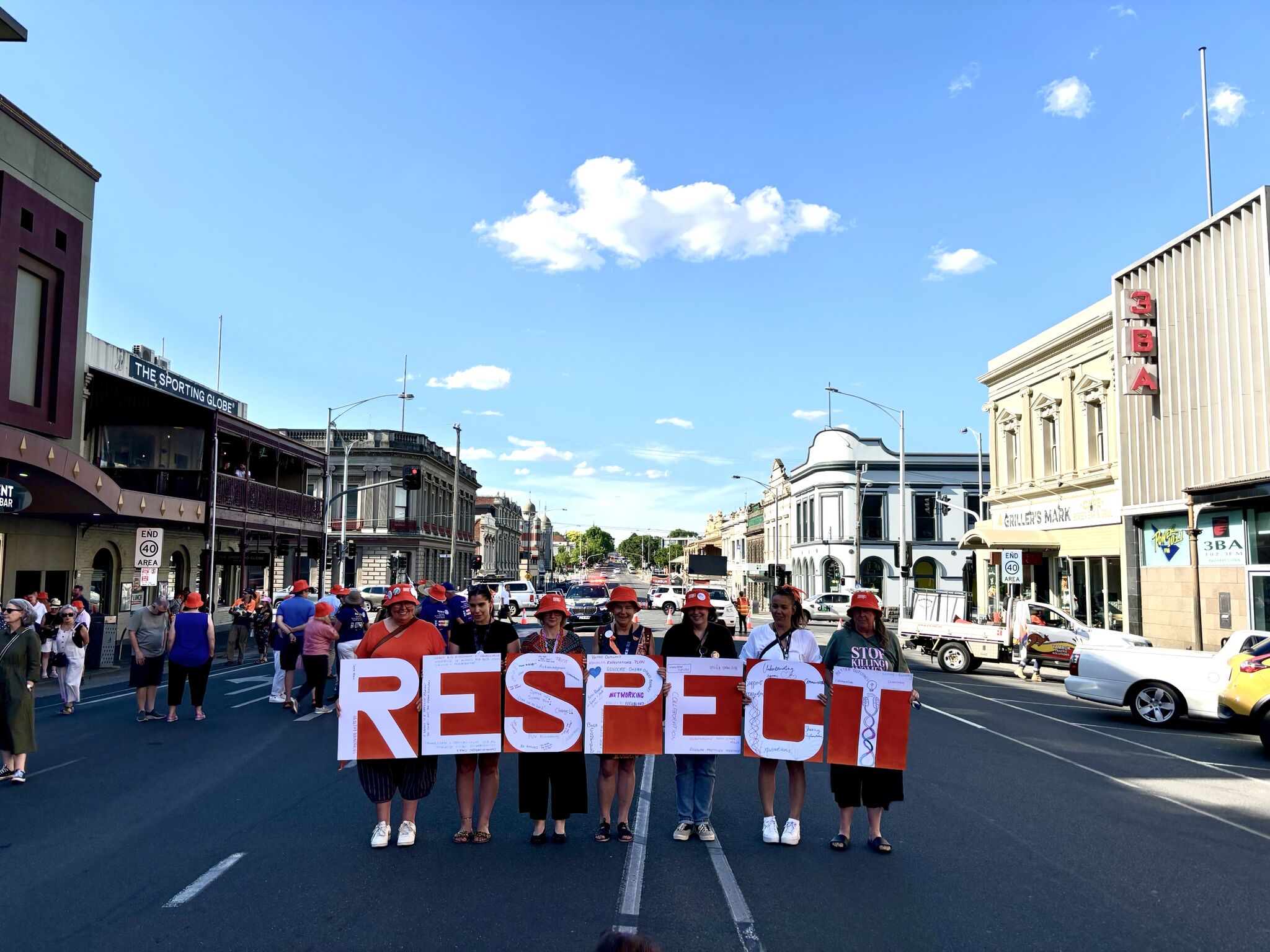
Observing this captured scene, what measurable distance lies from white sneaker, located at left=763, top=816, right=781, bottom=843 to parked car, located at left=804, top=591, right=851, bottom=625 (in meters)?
39.7

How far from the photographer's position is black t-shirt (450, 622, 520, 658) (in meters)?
7.30

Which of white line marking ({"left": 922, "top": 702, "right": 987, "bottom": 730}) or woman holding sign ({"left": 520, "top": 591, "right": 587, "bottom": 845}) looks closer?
woman holding sign ({"left": 520, "top": 591, "right": 587, "bottom": 845})

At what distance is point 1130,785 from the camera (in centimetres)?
962

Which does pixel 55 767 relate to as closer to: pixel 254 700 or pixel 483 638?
pixel 254 700

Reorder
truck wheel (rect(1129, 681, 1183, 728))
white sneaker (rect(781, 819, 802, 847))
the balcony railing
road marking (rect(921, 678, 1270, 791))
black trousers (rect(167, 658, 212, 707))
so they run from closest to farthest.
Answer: white sneaker (rect(781, 819, 802, 847)) → road marking (rect(921, 678, 1270, 791)) → black trousers (rect(167, 658, 212, 707)) → truck wheel (rect(1129, 681, 1183, 728)) → the balcony railing

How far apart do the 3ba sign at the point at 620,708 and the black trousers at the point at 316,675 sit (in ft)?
23.6

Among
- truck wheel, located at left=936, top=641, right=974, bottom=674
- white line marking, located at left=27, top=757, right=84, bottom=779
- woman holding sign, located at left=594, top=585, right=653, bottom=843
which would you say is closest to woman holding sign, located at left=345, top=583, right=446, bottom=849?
woman holding sign, located at left=594, top=585, right=653, bottom=843

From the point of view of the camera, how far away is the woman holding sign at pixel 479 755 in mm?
6961

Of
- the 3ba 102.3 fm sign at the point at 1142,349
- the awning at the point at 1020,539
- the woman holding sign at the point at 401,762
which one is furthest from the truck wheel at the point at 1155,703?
the awning at the point at 1020,539

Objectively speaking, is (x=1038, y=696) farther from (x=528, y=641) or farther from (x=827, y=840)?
(x=528, y=641)

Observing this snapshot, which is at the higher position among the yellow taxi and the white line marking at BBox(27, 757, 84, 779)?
the yellow taxi

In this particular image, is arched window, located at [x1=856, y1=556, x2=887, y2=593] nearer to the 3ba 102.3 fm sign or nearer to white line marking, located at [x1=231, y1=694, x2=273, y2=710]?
the 3ba 102.3 fm sign

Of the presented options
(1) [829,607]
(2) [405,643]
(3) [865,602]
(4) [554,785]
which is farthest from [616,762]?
(1) [829,607]

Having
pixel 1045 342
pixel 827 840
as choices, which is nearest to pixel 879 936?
pixel 827 840
